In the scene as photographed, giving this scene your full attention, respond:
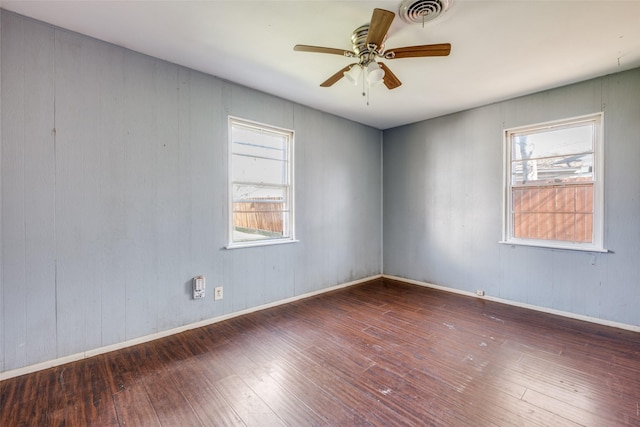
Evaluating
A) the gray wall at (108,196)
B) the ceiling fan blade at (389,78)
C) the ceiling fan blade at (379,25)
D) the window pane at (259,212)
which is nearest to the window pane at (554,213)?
the ceiling fan blade at (389,78)

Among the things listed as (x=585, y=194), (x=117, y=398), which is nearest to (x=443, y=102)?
(x=585, y=194)

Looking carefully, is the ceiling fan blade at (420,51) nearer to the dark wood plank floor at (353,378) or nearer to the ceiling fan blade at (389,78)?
the ceiling fan blade at (389,78)

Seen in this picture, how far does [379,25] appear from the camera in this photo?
1720 millimetres

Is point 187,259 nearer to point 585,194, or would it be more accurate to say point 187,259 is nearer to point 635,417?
point 635,417

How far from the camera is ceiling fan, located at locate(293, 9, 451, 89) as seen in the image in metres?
1.78

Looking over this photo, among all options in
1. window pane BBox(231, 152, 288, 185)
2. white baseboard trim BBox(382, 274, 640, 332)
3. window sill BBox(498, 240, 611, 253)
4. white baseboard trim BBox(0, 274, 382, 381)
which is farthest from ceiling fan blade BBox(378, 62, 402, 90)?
white baseboard trim BBox(382, 274, 640, 332)

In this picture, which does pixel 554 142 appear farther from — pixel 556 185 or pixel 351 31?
pixel 351 31

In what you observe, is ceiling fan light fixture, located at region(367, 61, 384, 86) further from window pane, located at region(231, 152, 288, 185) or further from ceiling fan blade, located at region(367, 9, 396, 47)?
window pane, located at region(231, 152, 288, 185)

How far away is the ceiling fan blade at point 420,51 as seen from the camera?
1878 mm

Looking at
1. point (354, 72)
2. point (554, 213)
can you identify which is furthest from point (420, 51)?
point (554, 213)

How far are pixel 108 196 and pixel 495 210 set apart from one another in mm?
4328

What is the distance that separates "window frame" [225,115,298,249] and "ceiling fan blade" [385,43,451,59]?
72.9 inches

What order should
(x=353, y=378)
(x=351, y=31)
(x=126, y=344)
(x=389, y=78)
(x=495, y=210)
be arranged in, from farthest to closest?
(x=495, y=210) < (x=126, y=344) < (x=389, y=78) < (x=351, y=31) < (x=353, y=378)

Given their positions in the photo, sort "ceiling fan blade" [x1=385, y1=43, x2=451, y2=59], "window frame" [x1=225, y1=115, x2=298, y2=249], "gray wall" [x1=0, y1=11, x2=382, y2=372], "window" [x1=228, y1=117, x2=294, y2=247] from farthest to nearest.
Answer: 1. "window" [x1=228, y1=117, x2=294, y2=247]
2. "window frame" [x1=225, y1=115, x2=298, y2=249]
3. "gray wall" [x1=0, y1=11, x2=382, y2=372]
4. "ceiling fan blade" [x1=385, y1=43, x2=451, y2=59]
